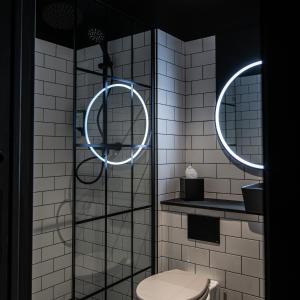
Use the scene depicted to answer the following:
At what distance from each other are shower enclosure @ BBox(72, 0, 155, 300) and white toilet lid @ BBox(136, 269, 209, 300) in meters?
0.35

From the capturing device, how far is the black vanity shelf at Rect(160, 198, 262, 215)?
2.29 meters

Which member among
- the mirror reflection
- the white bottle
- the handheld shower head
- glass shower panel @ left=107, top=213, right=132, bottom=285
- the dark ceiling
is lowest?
glass shower panel @ left=107, top=213, right=132, bottom=285

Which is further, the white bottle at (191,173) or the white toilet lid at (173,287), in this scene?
the white bottle at (191,173)

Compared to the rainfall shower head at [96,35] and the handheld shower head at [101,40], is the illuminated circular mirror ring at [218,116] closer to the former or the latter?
the handheld shower head at [101,40]

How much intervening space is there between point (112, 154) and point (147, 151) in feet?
1.08

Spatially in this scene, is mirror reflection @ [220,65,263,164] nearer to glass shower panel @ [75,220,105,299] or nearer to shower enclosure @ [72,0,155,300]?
shower enclosure @ [72,0,155,300]

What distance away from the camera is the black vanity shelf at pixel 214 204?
90.1 inches

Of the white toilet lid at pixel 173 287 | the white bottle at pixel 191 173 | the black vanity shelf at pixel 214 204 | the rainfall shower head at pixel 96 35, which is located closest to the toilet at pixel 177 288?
the white toilet lid at pixel 173 287

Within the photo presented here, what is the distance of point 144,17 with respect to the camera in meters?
2.43
